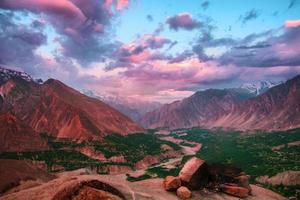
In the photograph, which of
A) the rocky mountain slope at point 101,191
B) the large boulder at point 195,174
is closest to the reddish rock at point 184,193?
the rocky mountain slope at point 101,191

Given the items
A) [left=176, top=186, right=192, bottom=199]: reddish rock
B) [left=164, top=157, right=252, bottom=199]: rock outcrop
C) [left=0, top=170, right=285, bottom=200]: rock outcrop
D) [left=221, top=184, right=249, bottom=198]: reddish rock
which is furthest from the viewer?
[left=221, top=184, right=249, bottom=198]: reddish rock

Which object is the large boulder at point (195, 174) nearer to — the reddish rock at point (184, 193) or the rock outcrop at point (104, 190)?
the rock outcrop at point (104, 190)

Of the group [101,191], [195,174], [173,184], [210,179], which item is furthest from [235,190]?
[101,191]

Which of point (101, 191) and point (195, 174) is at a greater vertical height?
point (101, 191)

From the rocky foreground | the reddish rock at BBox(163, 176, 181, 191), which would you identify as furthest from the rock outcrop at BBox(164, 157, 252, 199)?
the rocky foreground

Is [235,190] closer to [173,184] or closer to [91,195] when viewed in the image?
[173,184]

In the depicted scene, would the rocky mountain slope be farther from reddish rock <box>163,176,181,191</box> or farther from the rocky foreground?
reddish rock <box>163,176,181,191</box>

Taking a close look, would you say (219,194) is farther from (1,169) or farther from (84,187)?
(1,169)

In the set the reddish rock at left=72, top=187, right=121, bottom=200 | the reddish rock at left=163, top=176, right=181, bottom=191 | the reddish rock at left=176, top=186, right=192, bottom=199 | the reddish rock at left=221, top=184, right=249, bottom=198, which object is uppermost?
the reddish rock at left=72, top=187, right=121, bottom=200
